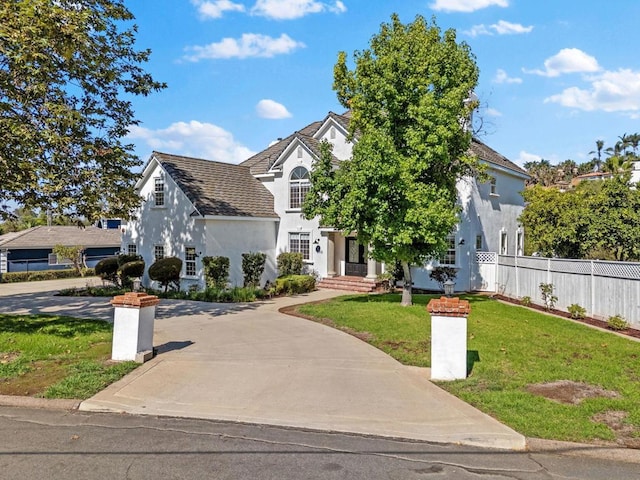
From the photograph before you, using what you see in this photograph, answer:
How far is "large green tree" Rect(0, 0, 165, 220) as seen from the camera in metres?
10.4

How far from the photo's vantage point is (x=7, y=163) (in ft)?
36.7

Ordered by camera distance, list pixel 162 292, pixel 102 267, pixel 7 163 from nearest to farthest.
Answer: pixel 7 163
pixel 162 292
pixel 102 267

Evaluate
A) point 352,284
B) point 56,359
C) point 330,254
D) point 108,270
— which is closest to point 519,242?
point 352,284

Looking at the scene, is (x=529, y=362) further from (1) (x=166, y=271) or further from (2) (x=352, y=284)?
(1) (x=166, y=271)

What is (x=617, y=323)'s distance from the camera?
1226 centimetres

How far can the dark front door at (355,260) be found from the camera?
24.0 m

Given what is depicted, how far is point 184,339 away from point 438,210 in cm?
846

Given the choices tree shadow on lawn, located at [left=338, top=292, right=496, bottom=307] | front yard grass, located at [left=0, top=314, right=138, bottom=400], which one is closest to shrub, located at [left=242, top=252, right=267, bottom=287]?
tree shadow on lawn, located at [left=338, top=292, right=496, bottom=307]

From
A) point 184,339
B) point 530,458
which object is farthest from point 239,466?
point 184,339

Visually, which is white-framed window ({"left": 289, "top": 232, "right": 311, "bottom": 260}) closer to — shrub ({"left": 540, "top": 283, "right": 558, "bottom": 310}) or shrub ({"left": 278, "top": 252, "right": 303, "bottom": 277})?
shrub ({"left": 278, "top": 252, "right": 303, "bottom": 277})

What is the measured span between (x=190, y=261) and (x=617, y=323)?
58.1 feet

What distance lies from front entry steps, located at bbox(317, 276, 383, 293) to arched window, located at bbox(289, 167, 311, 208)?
445cm

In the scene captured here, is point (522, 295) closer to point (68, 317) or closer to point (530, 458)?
point (530, 458)

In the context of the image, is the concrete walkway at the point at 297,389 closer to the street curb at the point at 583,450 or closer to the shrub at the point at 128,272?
the street curb at the point at 583,450
